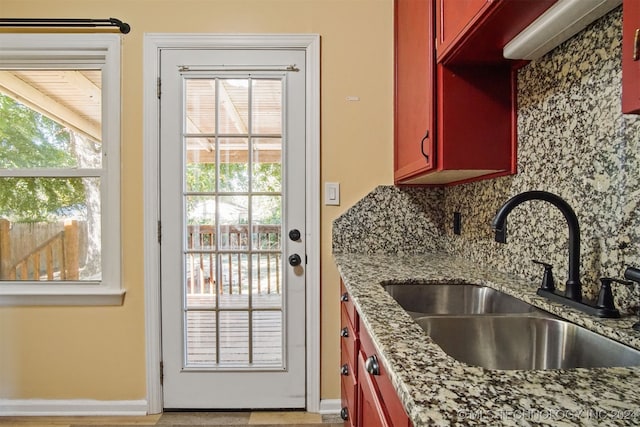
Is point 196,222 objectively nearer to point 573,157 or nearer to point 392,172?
point 392,172

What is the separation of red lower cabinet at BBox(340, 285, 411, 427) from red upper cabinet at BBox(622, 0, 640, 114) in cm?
65

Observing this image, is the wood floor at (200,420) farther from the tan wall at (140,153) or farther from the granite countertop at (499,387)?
the granite countertop at (499,387)

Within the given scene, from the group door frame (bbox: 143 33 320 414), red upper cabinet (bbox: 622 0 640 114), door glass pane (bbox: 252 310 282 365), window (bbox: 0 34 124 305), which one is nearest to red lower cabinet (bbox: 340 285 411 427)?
door frame (bbox: 143 33 320 414)

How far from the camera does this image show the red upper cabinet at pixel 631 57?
0.53 metres

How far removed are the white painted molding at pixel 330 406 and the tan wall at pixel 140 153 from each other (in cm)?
3

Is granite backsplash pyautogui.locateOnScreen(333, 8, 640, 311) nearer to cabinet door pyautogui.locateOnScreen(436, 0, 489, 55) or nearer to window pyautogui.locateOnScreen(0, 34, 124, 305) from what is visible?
cabinet door pyautogui.locateOnScreen(436, 0, 489, 55)

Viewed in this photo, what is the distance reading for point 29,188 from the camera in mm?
1908

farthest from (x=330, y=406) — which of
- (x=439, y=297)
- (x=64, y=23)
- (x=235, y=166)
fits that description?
(x=64, y=23)

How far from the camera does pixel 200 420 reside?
5.98 feet

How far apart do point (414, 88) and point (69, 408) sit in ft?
8.26

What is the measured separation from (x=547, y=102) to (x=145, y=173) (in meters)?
1.88

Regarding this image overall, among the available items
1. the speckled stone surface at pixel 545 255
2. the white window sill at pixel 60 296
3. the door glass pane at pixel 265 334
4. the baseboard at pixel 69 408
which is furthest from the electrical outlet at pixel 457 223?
the baseboard at pixel 69 408

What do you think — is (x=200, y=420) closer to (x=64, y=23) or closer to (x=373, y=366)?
(x=373, y=366)

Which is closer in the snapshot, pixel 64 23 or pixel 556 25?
pixel 556 25
